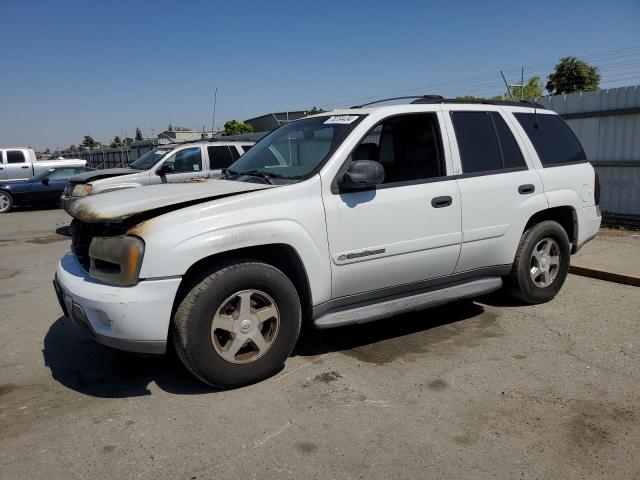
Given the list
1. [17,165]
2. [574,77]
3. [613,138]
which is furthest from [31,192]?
[574,77]

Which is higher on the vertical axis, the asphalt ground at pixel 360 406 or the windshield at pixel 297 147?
the windshield at pixel 297 147

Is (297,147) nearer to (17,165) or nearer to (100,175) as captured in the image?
(100,175)

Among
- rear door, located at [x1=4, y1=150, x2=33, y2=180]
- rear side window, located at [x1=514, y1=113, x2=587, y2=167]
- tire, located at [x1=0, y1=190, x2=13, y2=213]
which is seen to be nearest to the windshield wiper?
rear side window, located at [x1=514, y1=113, x2=587, y2=167]

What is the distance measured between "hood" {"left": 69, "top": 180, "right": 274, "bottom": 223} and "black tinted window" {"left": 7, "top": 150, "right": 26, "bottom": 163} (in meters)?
18.4

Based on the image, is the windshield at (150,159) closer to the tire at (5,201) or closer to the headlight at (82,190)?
the headlight at (82,190)

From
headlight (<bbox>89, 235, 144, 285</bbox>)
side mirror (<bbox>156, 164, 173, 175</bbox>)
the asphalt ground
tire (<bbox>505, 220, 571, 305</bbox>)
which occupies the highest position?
side mirror (<bbox>156, 164, 173, 175</bbox>)

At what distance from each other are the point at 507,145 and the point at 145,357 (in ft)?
11.6

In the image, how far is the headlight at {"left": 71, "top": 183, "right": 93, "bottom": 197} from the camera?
9789 millimetres

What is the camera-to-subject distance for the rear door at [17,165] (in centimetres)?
1947

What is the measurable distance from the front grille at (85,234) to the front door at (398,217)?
141 cm

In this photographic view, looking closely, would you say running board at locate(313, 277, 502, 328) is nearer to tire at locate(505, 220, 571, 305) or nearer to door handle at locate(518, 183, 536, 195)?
tire at locate(505, 220, 571, 305)

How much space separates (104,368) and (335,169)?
222 cm

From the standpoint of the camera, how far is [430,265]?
4172mm

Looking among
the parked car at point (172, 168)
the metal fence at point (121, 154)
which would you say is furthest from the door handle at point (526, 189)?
the metal fence at point (121, 154)
